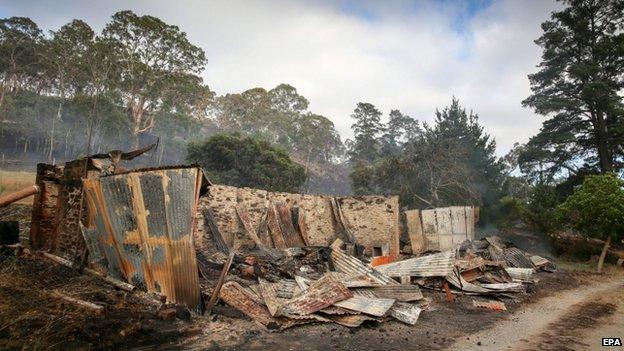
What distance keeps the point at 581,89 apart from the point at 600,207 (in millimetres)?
10264

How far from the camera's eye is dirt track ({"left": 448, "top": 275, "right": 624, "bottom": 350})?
4.71 m

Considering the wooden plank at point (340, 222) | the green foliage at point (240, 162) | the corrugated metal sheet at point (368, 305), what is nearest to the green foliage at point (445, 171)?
the green foliage at point (240, 162)

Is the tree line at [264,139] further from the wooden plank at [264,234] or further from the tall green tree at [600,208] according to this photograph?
the wooden plank at [264,234]

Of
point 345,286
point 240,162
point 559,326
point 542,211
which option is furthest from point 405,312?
point 240,162

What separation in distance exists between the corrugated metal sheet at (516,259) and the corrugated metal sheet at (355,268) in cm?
622

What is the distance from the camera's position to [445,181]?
65.7 ft

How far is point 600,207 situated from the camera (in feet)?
39.8

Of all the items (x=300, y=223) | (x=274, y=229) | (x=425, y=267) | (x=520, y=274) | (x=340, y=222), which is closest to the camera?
(x=425, y=267)

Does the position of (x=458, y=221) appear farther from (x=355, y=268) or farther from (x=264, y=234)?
(x=264, y=234)

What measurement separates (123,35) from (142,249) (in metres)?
26.1

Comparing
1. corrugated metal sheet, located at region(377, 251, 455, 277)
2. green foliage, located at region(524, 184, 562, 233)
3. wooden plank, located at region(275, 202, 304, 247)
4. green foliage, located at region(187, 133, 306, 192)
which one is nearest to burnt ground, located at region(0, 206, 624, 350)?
corrugated metal sheet, located at region(377, 251, 455, 277)

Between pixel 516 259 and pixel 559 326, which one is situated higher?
pixel 516 259

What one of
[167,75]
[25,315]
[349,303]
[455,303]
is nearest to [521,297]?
[455,303]

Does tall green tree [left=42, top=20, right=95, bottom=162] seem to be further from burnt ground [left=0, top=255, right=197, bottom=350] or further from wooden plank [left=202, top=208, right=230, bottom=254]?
burnt ground [left=0, top=255, right=197, bottom=350]
